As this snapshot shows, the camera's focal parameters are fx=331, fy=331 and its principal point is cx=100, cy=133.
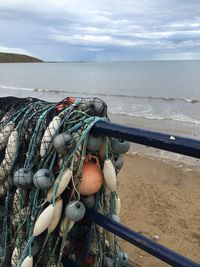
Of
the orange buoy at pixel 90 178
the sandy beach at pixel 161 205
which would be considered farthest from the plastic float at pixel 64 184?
the sandy beach at pixel 161 205

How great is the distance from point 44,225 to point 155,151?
8.24 metres

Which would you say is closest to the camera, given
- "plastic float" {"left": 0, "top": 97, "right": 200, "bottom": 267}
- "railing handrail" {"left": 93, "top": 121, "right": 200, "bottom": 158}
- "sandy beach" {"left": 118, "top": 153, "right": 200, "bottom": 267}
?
"railing handrail" {"left": 93, "top": 121, "right": 200, "bottom": 158}

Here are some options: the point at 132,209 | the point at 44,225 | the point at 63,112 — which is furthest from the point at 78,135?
the point at 132,209

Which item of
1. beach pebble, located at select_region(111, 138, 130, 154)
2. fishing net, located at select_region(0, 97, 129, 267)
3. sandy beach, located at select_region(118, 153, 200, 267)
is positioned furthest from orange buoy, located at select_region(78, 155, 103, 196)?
sandy beach, located at select_region(118, 153, 200, 267)

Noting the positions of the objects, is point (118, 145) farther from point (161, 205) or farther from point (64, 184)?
point (161, 205)

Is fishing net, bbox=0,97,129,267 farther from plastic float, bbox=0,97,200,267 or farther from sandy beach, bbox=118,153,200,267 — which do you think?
sandy beach, bbox=118,153,200,267

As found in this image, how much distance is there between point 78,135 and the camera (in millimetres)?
1606

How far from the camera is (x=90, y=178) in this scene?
1.63 meters

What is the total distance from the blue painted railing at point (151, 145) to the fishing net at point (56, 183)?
0.09 meters

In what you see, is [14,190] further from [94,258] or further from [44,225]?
[94,258]

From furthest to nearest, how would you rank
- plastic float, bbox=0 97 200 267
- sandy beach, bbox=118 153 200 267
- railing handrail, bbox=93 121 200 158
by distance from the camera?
sandy beach, bbox=118 153 200 267, plastic float, bbox=0 97 200 267, railing handrail, bbox=93 121 200 158

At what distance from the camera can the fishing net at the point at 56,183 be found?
1624 mm

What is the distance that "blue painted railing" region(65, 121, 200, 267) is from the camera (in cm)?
124

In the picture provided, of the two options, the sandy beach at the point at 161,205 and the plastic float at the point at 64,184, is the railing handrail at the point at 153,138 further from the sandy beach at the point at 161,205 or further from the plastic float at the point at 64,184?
the sandy beach at the point at 161,205
